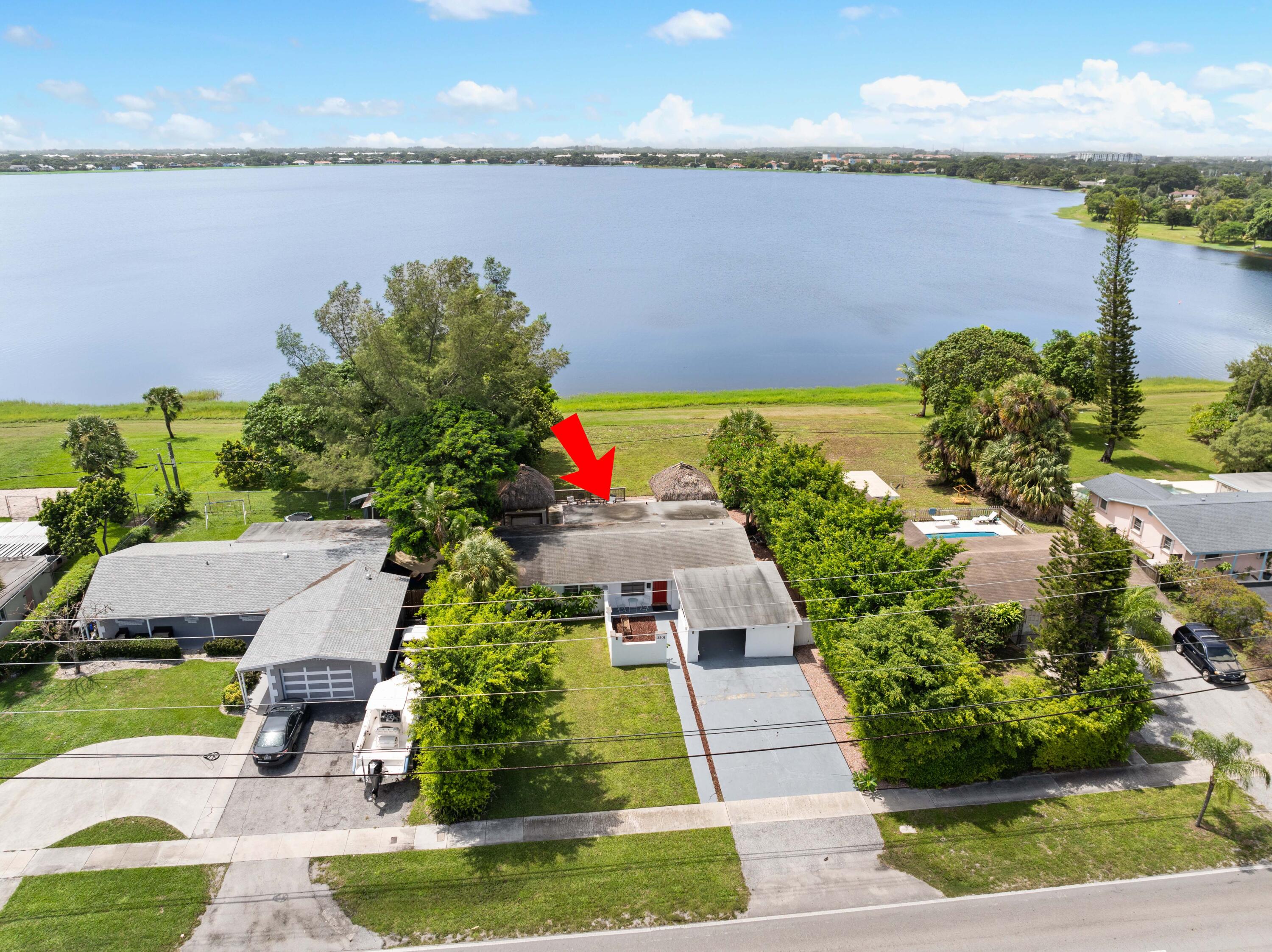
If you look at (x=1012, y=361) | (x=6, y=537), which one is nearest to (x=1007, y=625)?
(x=1012, y=361)

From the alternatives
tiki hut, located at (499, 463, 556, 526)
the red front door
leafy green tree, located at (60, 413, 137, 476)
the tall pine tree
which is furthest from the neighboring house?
leafy green tree, located at (60, 413, 137, 476)

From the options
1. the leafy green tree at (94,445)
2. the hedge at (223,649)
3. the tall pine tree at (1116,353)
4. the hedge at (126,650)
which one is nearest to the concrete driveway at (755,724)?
the hedge at (223,649)

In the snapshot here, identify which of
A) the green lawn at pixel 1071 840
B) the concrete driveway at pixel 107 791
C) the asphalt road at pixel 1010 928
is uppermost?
the concrete driveway at pixel 107 791

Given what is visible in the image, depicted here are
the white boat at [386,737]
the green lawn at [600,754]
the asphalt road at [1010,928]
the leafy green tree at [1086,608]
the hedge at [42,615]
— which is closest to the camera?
the asphalt road at [1010,928]

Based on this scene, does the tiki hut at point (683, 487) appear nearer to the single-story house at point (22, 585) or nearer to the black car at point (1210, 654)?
the black car at point (1210, 654)

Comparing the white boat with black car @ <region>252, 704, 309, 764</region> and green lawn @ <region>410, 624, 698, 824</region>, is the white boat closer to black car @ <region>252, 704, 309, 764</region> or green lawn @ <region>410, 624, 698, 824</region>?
green lawn @ <region>410, 624, 698, 824</region>

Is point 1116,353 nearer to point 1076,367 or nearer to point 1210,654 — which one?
point 1076,367

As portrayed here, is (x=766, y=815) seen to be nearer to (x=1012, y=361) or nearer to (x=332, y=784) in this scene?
(x=332, y=784)

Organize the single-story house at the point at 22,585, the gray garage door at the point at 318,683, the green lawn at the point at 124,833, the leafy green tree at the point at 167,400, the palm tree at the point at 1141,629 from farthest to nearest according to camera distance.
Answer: the leafy green tree at the point at 167,400 → the single-story house at the point at 22,585 → the gray garage door at the point at 318,683 → the palm tree at the point at 1141,629 → the green lawn at the point at 124,833

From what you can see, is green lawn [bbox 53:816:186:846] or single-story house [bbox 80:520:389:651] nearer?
green lawn [bbox 53:816:186:846]
